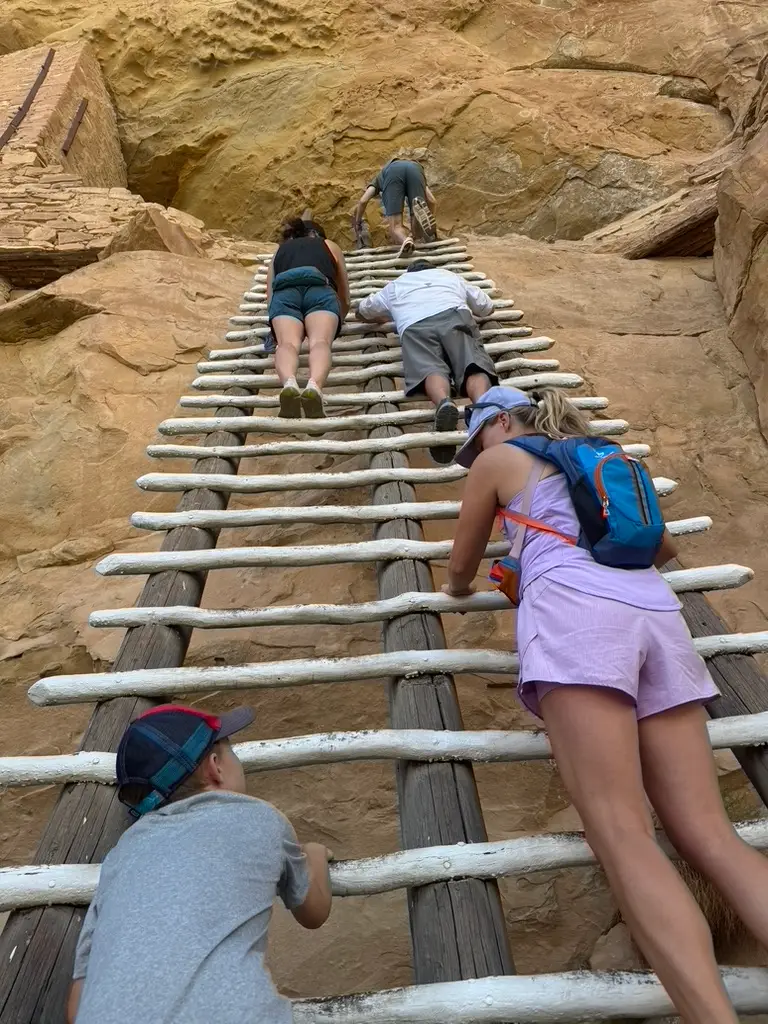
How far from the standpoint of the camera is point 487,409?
5.14 ft

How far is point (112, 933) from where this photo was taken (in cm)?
80

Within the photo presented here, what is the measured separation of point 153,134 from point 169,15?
3.76ft

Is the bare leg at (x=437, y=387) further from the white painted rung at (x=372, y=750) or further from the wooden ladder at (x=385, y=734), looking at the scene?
the white painted rung at (x=372, y=750)

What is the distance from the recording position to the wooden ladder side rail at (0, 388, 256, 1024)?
936 millimetres

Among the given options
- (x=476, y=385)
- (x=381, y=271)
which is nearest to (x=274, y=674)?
(x=476, y=385)

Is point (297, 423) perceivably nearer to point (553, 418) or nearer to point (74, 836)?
point (553, 418)

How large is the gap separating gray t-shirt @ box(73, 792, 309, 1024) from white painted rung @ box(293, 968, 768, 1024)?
0.42ft

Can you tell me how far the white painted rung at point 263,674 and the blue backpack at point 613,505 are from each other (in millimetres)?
316

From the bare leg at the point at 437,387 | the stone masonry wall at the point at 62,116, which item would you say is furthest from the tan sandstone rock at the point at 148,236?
the bare leg at the point at 437,387

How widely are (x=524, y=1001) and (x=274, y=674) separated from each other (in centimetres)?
66

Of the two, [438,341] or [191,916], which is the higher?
[438,341]

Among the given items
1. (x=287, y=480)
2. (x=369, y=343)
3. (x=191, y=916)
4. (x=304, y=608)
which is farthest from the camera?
(x=369, y=343)

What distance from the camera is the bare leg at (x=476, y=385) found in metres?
2.41

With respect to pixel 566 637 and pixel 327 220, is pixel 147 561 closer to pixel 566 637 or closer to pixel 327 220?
pixel 566 637
